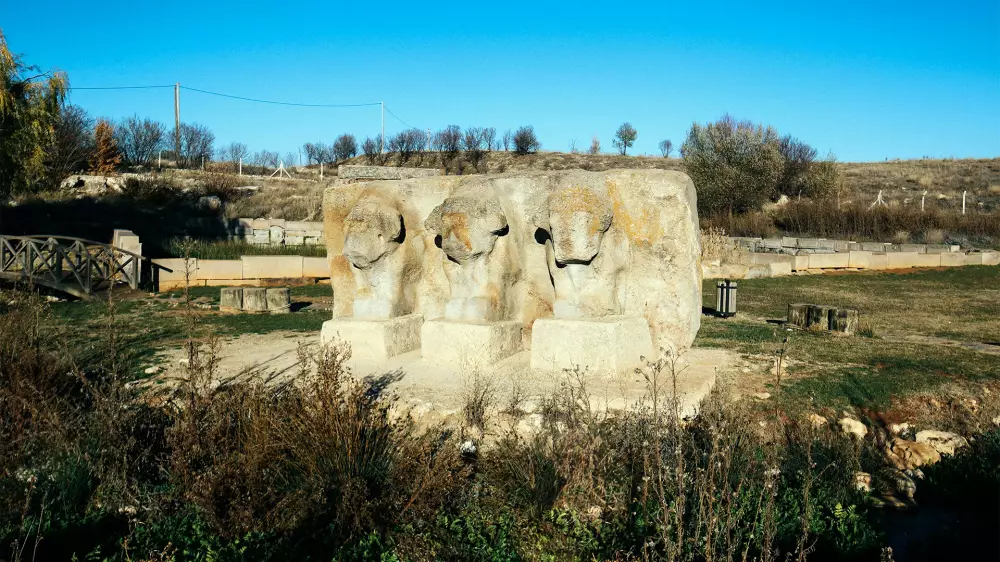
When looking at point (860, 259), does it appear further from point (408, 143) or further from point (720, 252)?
point (408, 143)

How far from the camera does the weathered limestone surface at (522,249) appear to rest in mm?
5555

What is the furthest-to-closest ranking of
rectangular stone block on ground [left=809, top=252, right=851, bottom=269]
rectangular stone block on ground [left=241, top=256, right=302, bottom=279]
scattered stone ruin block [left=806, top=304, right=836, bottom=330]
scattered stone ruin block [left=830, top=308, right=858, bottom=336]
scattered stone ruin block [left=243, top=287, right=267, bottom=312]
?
rectangular stone block on ground [left=809, top=252, right=851, bottom=269]
rectangular stone block on ground [left=241, top=256, right=302, bottom=279]
scattered stone ruin block [left=243, top=287, right=267, bottom=312]
scattered stone ruin block [left=806, top=304, right=836, bottom=330]
scattered stone ruin block [left=830, top=308, right=858, bottom=336]

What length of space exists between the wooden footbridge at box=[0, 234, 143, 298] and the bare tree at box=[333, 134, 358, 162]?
40.6 metres

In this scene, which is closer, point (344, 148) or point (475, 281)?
point (475, 281)

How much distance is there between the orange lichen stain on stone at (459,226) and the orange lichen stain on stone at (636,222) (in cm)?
121

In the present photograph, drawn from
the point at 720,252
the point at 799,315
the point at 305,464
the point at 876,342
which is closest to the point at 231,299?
the point at 305,464

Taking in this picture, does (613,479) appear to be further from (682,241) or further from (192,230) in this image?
(192,230)

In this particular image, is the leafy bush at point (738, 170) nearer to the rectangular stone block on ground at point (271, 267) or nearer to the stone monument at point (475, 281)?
the rectangular stone block on ground at point (271, 267)

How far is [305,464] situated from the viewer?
3.82m

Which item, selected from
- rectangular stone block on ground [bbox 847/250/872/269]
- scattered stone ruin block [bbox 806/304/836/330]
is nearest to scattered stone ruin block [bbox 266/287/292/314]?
scattered stone ruin block [bbox 806/304/836/330]

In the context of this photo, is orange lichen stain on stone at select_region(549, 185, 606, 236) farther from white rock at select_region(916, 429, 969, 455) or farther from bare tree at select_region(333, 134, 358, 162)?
bare tree at select_region(333, 134, 358, 162)

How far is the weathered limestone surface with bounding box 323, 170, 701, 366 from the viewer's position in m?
5.55

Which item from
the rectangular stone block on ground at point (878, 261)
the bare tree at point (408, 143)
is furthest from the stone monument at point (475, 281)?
the bare tree at point (408, 143)

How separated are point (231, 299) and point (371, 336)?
21.1 ft
